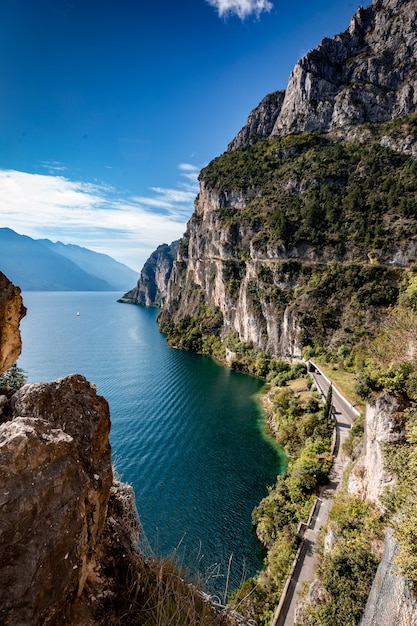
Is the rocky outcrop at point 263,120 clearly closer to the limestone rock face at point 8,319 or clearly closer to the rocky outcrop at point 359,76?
the rocky outcrop at point 359,76

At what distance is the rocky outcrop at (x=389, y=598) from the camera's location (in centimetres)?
851

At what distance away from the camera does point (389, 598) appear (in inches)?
369

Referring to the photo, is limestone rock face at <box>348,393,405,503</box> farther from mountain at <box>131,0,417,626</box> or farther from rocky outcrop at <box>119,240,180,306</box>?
rocky outcrop at <box>119,240,180,306</box>

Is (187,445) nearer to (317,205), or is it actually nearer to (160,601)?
(160,601)

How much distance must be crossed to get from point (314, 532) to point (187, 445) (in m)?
16.3

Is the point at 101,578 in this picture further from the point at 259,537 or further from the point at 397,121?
the point at 397,121

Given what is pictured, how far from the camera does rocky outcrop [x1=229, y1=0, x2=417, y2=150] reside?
7381cm

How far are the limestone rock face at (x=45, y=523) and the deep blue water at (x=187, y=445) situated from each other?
1774mm

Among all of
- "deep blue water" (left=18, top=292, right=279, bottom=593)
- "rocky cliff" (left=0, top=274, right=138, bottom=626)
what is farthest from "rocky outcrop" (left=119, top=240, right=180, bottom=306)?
"rocky cliff" (left=0, top=274, right=138, bottom=626)

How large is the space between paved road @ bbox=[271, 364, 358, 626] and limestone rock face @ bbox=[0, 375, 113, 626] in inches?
550

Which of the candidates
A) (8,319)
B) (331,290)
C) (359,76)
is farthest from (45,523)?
(359,76)

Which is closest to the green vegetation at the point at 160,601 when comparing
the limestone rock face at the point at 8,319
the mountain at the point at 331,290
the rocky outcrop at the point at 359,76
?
the mountain at the point at 331,290

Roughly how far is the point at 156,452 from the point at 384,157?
228 ft

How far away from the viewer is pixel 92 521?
395 cm
